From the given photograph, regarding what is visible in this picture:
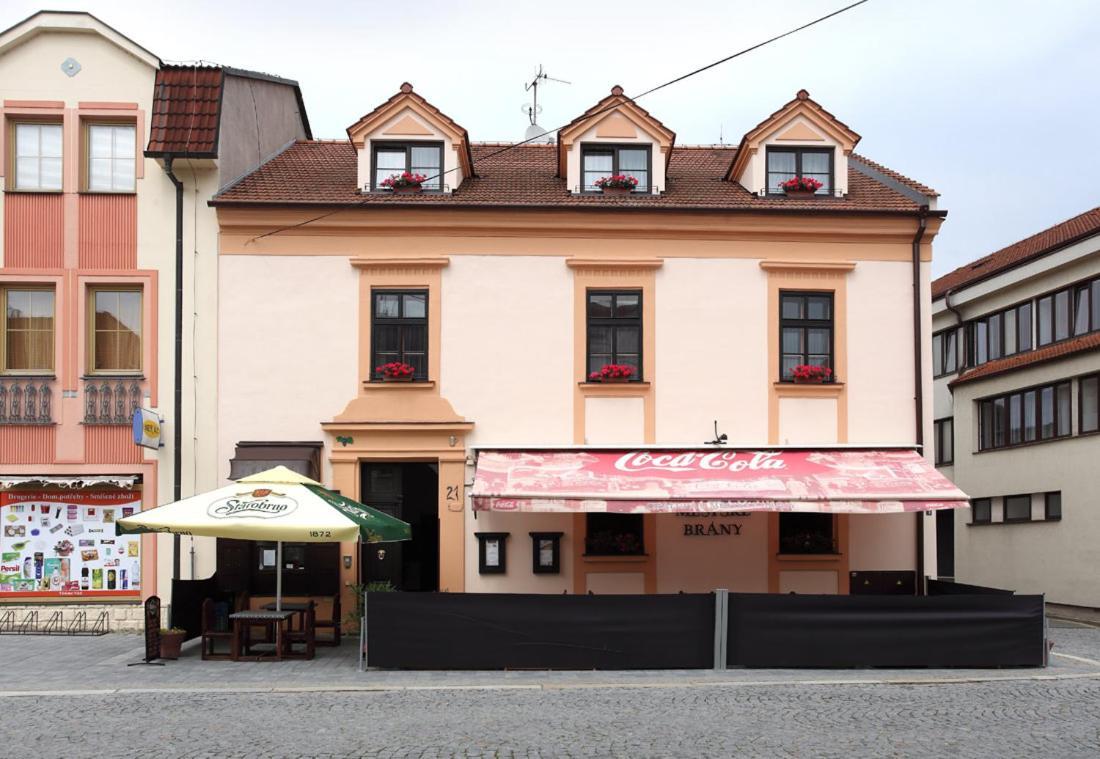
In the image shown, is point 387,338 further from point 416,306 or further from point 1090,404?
point 1090,404

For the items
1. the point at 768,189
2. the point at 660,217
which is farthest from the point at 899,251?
the point at 660,217

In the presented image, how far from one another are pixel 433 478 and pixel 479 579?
263 cm

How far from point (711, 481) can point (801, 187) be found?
5.83m

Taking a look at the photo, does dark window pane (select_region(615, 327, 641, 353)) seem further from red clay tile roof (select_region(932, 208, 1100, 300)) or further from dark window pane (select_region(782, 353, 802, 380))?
red clay tile roof (select_region(932, 208, 1100, 300))

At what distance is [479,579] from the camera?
19.3 metres

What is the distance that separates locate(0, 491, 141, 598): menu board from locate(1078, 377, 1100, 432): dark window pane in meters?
19.2

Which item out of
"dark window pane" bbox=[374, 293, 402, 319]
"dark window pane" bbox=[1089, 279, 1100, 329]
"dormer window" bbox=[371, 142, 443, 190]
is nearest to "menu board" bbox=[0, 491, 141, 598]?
"dark window pane" bbox=[374, 293, 402, 319]

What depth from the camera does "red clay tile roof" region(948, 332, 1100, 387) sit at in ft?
83.3

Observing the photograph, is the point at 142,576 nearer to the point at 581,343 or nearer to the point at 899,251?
the point at 581,343

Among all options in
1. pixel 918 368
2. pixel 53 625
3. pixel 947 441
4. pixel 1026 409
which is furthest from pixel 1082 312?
pixel 53 625

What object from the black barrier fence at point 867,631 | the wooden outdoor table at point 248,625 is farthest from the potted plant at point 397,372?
the black barrier fence at point 867,631

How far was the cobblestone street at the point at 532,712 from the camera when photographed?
10.8 meters

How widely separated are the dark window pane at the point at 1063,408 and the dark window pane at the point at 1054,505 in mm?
1478

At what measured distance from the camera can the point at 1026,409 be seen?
1115 inches
